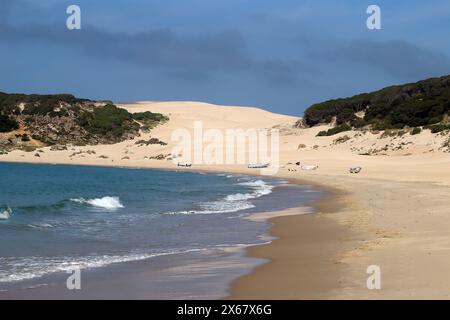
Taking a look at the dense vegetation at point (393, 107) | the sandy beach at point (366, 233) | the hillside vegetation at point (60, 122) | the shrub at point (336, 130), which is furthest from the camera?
the hillside vegetation at point (60, 122)

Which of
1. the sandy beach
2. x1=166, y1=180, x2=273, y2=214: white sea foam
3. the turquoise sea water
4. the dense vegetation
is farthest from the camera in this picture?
the dense vegetation

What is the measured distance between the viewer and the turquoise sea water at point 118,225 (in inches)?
475

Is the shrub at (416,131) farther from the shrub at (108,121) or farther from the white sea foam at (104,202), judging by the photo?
the shrub at (108,121)

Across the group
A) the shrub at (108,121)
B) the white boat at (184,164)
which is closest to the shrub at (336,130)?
the white boat at (184,164)

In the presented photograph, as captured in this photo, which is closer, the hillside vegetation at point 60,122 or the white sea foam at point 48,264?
the white sea foam at point 48,264

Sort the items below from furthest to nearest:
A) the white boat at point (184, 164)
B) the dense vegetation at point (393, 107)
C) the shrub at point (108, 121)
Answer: the shrub at point (108, 121), the white boat at point (184, 164), the dense vegetation at point (393, 107)

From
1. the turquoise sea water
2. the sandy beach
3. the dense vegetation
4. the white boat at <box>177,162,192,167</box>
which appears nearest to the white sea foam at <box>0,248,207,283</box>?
the turquoise sea water

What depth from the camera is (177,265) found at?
1127 cm

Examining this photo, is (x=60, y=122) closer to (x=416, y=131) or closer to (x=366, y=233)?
(x=416, y=131)

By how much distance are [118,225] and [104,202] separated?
6.67m

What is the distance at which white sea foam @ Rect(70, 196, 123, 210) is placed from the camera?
23.3m

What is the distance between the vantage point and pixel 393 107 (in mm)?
58781

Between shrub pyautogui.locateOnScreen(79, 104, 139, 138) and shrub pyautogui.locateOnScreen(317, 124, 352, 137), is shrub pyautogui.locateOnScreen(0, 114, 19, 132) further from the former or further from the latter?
shrub pyautogui.locateOnScreen(317, 124, 352, 137)
